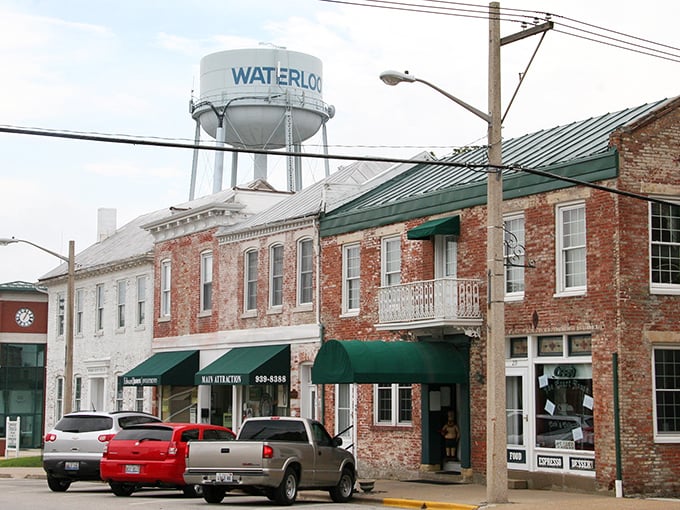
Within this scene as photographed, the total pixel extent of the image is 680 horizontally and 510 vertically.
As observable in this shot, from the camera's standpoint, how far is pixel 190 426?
25.2 m

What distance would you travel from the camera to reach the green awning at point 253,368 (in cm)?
3391

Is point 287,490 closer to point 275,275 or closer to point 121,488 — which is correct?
point 121,488

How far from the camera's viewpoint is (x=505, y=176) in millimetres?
26500

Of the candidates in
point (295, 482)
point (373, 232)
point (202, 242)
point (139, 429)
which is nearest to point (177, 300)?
point (202, 242)

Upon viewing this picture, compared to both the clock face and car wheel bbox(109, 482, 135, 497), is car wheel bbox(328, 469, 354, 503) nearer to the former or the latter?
car wheel bbox(109, 482, 135, 497)

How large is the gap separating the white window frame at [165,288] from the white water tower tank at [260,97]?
1476 centimetres

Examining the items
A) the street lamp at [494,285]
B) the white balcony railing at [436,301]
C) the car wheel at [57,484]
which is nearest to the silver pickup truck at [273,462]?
the street lamp at [494,285]

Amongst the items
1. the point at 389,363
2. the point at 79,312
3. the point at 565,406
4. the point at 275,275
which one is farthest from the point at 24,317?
the point at 565,406

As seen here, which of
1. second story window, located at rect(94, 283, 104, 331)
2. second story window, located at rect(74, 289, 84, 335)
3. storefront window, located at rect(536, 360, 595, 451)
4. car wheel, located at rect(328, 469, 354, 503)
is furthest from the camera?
second story window, located at rect(74, 289, 84, 335)

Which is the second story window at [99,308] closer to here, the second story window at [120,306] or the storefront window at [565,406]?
the second story window at [120,306]

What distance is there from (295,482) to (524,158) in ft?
30.9

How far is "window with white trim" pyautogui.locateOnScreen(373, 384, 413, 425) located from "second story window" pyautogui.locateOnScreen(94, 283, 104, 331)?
18.5 metres

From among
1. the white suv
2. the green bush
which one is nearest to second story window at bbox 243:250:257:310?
the green bush

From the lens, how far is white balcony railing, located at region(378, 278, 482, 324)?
26.6m
